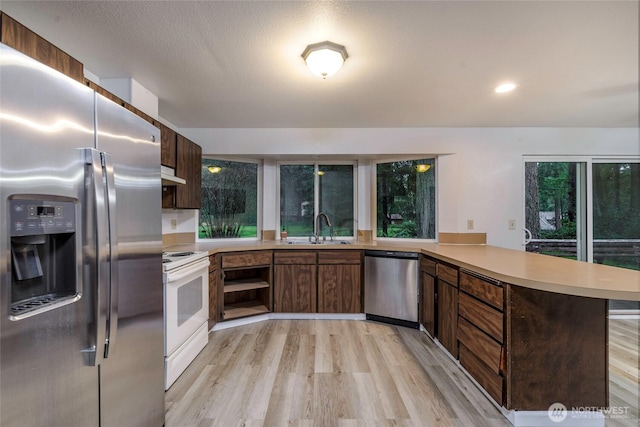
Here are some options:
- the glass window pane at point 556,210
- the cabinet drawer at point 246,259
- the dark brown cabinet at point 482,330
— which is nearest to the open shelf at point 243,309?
the cabinet drawer at point 246,259

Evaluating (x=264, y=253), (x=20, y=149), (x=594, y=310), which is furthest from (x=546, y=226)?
(x=20, y=149)

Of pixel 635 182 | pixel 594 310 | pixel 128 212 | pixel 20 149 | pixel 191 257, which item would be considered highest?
pixel 635 182

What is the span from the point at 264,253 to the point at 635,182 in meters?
4.30

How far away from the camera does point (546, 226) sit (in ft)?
10.3

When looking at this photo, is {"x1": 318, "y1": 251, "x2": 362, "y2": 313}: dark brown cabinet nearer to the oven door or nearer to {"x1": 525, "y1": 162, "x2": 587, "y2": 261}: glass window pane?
the oven door

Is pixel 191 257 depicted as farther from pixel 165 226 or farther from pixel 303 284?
pixel 303 284

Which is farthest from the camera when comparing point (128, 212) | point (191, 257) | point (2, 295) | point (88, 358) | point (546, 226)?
point (546, 226)

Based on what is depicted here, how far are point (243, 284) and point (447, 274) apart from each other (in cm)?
207

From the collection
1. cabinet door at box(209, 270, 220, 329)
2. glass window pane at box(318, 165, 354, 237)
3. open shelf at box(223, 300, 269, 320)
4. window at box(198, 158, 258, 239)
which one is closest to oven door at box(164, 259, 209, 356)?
cabinet door at box(209, 270, 220, 329)

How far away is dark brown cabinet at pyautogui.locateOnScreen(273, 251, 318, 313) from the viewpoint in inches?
118

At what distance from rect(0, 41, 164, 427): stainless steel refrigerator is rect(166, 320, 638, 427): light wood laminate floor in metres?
0.57

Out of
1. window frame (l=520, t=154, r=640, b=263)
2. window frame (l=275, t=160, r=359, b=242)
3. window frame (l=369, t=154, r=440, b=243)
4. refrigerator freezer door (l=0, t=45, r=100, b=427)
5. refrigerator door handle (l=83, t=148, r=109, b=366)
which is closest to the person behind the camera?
refrigerator freezer door (l=0, t=45, r=100, b=427)

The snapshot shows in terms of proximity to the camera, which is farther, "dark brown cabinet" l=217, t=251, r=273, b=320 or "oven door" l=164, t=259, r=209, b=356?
"dark brown cabinet" l=217, t=251, r=273, b=320

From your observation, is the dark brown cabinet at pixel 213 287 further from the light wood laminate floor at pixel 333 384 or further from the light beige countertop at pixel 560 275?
the light beige countertop at pixel 560 275
